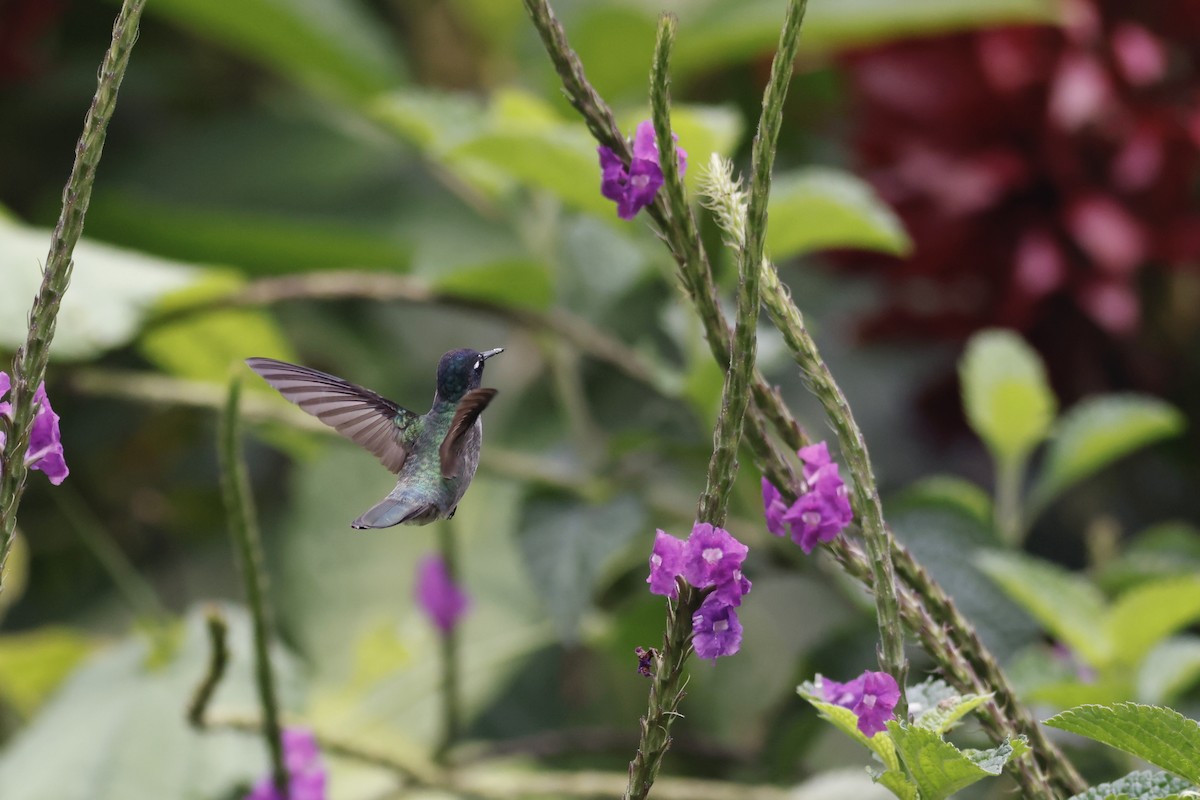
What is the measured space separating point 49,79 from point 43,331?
0.99 meters

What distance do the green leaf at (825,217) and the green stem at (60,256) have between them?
37cm

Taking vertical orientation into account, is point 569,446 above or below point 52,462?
above

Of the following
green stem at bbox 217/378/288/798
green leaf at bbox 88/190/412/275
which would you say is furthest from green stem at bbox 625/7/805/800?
green leaf at bbox 88/190/412/275

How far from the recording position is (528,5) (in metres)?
0.18

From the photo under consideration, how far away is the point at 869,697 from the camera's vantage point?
21 centimetres

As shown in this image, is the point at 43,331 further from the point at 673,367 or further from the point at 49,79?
the point at 49,79

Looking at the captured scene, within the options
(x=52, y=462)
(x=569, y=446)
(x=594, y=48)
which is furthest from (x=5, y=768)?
(x=594, y=48)

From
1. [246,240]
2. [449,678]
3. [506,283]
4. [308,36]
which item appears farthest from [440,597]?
[308,36]

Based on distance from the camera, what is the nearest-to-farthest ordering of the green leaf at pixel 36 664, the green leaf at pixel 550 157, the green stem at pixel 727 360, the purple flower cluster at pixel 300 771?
1. the green stem at pixel 727 360
2. the purple flower cluster at pixel 300 771
3. the green leaf at pixel 550 157
4. the green leaf at pixel 36 664

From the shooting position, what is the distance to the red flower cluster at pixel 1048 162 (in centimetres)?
73

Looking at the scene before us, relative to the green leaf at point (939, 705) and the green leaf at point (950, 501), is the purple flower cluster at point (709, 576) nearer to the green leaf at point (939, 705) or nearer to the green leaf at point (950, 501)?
the green leaf at point (939, 705)

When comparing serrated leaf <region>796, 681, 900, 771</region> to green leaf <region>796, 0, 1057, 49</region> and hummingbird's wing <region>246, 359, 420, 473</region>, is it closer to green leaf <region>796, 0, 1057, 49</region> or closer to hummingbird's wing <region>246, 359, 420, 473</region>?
hummingbird's wing <region>246, 359, 420, 473</region>

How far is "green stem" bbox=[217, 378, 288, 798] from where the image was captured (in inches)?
10.9

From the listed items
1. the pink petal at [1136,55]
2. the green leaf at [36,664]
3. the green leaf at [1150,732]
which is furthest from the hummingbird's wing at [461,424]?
the pink petal at [1136,55]
